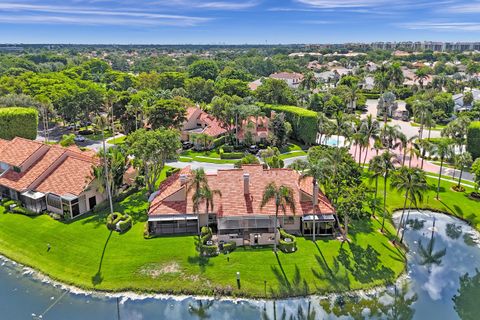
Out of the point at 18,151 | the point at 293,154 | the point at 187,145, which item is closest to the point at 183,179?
the point at 18,151

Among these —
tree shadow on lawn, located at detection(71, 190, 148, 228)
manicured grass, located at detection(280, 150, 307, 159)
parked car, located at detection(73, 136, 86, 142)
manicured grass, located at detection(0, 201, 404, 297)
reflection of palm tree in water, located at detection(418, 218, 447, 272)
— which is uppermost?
parked car, located at detection(73, 136, 86, 142)

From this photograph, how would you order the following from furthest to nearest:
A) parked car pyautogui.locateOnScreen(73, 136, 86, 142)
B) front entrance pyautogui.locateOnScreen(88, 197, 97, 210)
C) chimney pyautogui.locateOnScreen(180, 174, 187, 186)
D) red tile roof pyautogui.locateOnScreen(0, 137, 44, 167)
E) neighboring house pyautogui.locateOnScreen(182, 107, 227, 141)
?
neighboring house pyautogui.locateOnScreen(182, 107, 227, 141)
parked car pyautogui.locateOnScreen(73, 136, 86, 142)
red tile roof pyautogui.locateOnScreen(0, 137, 44, 167)
front entrance pyautogui.locateOnScreen(88, 197, 97, 210)
chimney pyautogui.locateOnScreen(180, 174, 187, 186)

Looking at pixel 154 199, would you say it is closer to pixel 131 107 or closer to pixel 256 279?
pixel 256 279

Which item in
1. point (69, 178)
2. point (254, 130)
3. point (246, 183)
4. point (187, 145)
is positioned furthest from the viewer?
point (187, 145)

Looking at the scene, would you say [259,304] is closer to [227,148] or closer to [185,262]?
[185,262]

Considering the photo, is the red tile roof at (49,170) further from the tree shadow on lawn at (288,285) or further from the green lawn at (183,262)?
the tree shadow on lawn at (288,285)

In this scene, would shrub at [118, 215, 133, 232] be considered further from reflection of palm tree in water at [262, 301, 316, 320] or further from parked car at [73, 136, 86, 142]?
parked car at [73, 136, 86, 142]

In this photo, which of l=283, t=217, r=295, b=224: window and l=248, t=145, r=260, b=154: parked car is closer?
l=283, t=217, r=295, b=224: window

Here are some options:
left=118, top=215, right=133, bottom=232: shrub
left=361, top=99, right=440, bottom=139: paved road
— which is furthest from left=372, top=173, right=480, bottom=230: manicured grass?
left=118, top=215, right=133, bottom=232: shrub
